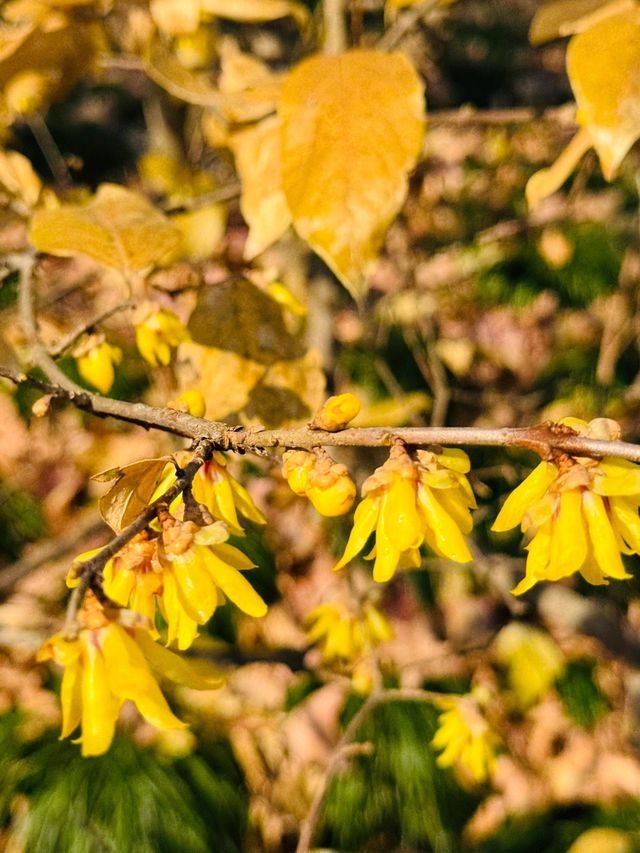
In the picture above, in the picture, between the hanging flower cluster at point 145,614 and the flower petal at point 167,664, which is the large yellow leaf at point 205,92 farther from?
the flower petal at point 167,664

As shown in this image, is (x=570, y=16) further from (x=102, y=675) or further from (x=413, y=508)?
(x=102, y=675)

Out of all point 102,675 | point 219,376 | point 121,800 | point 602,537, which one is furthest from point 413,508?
point 121,800

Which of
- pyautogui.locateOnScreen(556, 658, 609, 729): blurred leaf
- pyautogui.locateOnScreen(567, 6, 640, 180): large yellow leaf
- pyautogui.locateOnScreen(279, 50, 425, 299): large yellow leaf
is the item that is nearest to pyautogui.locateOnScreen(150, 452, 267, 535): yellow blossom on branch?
pyautogui.locateOnScreen(279, 50, 425, 299): large yellow leaf

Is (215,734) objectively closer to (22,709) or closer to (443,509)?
(22,709)

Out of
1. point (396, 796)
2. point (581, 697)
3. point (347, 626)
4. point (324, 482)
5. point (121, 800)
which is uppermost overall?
point (324, 482)

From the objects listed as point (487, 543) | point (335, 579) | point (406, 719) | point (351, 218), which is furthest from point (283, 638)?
point (351, 218)

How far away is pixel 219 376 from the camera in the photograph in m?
0.81

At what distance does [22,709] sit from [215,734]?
17.5 inches

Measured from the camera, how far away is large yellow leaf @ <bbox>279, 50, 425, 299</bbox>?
22.1 inches

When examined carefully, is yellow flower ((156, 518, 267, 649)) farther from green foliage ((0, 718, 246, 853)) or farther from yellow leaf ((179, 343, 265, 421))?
green foliage ((0, 718, 246, 853))

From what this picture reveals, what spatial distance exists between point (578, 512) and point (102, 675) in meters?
0.33

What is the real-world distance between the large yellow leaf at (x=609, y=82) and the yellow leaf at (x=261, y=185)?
0.29 m

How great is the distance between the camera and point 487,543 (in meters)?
1.78

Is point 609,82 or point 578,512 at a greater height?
point 609,82
